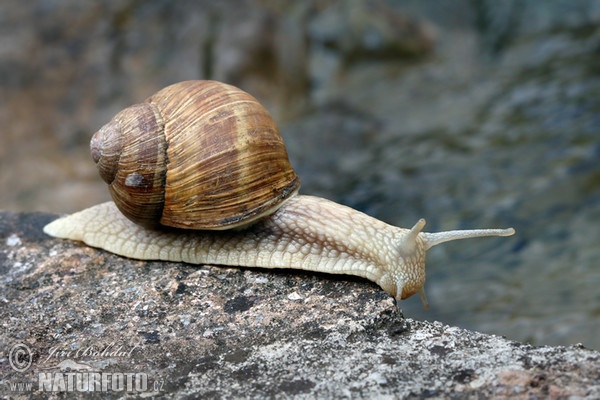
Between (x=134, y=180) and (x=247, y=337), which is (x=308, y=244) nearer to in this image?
(x=247, y=337)

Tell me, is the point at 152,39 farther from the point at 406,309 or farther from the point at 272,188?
the point at 272,188

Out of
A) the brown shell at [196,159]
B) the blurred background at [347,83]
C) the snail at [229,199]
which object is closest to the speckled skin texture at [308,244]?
the snail at [229,199]

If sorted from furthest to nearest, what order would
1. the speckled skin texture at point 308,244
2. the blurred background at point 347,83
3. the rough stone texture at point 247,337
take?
the blurred background at point 347,83
the speckled skin texture at point 308,244
the rough stone texture at point 247,337

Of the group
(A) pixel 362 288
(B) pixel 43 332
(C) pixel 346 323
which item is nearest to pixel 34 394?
(B) pixel 43 332

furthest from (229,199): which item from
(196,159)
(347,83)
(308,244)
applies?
(347,83)

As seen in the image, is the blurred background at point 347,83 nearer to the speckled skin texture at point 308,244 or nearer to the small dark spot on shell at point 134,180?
the speckled skin texture at point 308,244

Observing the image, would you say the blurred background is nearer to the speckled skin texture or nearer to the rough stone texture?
the speckled skin texture
